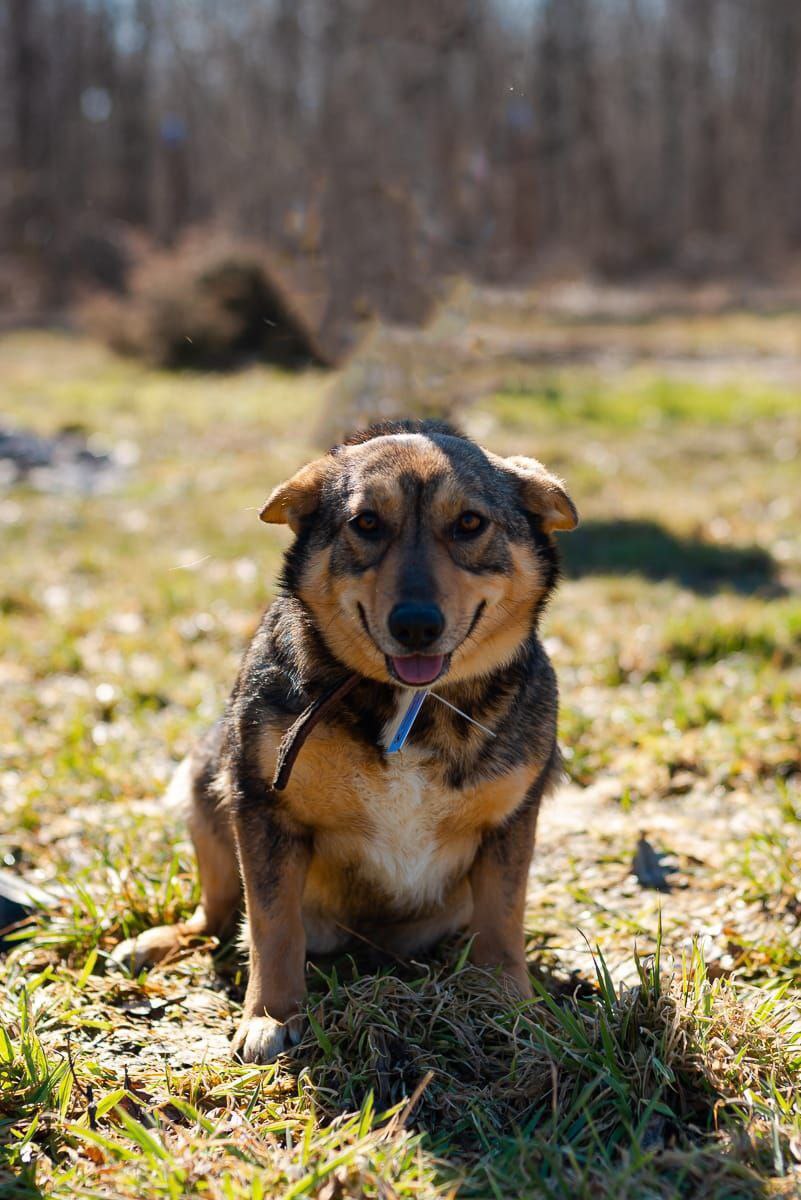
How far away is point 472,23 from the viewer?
1151 cm

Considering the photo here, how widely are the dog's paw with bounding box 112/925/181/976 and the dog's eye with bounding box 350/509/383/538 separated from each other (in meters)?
1.41

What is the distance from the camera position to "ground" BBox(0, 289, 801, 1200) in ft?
8.50

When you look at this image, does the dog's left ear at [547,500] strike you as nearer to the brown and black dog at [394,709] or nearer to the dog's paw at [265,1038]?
the brown and black dog at [394,709]

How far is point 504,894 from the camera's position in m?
3.29

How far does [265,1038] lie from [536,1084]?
69 centimetres

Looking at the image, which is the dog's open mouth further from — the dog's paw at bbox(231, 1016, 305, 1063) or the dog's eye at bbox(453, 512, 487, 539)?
the dog's paw at bbox(231, 1016, 305, 1063)

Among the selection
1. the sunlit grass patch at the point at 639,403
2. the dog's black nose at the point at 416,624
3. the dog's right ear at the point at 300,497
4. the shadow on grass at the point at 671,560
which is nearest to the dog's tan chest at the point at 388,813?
the dog's black nose at the point at 416,624

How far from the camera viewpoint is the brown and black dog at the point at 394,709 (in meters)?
3.05

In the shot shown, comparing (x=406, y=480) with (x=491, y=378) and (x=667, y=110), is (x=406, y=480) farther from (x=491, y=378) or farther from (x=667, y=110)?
(x=667, y=110)

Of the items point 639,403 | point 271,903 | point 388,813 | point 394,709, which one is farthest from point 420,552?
point 639,403

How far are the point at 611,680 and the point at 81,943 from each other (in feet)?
9.99

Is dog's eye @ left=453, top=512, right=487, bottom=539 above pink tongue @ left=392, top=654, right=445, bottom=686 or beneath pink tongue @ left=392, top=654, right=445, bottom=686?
above

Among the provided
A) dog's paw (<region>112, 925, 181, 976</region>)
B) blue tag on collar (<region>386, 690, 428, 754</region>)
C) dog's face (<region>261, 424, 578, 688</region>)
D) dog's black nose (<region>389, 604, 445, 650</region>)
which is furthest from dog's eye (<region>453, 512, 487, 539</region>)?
dog's paw (<region>112, 925, 181, 976</region>)

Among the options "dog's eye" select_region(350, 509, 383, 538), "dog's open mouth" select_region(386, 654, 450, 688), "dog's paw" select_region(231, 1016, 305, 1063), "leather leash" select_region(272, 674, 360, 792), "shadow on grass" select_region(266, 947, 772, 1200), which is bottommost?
"dog's paw" select_region(231, 1016, 305, 1063)
